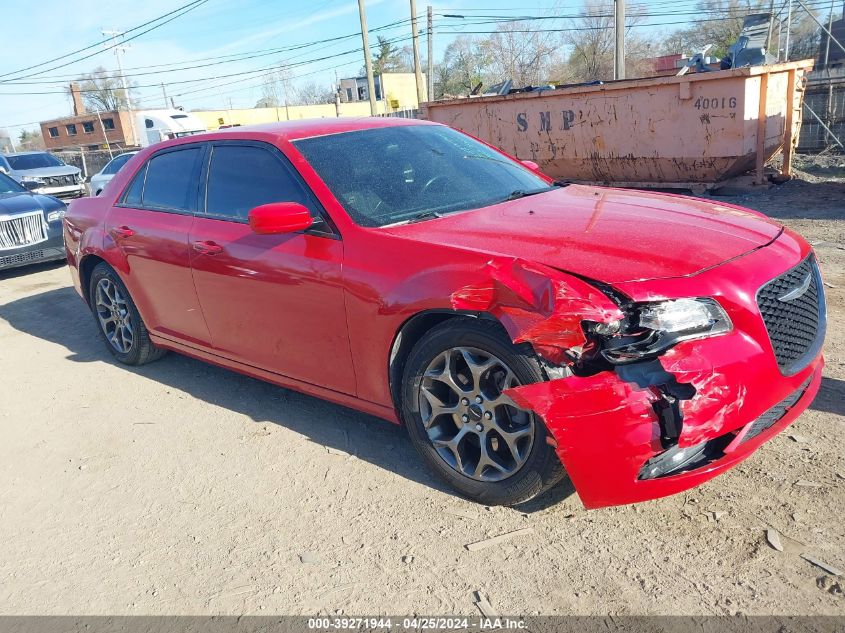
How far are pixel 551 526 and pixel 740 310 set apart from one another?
1187 mm

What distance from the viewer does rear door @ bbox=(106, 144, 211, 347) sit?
14.6 ft

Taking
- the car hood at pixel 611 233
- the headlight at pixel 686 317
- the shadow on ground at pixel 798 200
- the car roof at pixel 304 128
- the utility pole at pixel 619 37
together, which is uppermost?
the utility pole at pixel 619 37

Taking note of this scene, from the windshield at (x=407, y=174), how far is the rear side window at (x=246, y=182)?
0.55 feet

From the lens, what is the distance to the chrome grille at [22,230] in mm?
9305

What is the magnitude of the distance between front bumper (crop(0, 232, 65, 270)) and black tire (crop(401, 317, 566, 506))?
7.89 meters

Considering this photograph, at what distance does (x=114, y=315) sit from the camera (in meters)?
5.42

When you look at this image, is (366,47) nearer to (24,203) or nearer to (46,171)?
(46,171)

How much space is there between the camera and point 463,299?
284 cm

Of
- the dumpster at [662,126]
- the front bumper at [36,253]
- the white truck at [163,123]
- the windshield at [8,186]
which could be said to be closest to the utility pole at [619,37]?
the dumpster at [662,126]

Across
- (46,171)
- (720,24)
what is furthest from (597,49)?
(46,171)

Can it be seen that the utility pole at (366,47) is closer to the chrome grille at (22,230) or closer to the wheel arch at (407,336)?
the chrome grille at (22,230)

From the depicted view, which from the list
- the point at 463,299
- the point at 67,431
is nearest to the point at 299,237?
the point at 463,299

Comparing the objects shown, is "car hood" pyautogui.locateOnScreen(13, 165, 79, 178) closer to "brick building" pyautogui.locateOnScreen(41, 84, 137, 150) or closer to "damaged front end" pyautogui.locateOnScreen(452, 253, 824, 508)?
"damaged front end" pyautogui.locateOnScreen(452, 253, 824, 508)

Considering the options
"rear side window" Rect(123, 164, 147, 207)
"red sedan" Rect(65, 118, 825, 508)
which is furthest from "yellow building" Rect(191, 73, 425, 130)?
"red sedan" Rect(65, 118, 825, 508)
